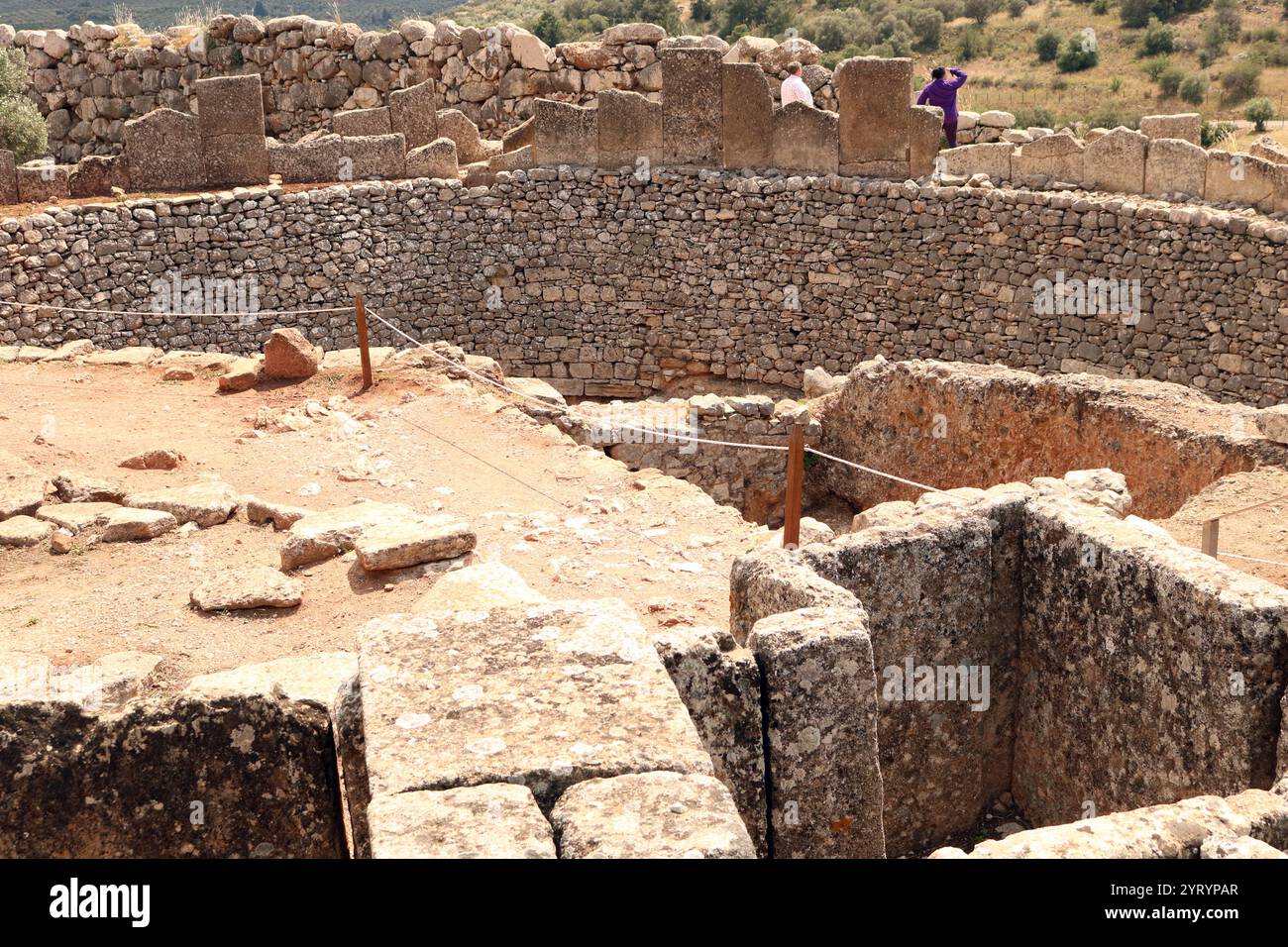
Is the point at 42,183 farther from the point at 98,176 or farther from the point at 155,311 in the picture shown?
the point at 155,311

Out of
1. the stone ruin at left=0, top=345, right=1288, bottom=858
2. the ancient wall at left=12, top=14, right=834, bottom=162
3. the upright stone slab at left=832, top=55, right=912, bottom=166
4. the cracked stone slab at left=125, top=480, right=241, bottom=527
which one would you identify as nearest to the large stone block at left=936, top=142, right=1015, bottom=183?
the upright stone slab at left=832, top=55, right=912, bottom=166

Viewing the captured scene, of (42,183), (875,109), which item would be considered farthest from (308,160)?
(875,109)

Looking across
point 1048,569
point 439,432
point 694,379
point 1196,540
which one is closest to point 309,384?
point 439,432

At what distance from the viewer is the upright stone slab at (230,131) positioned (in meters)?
18.1

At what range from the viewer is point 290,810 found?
4250 mm

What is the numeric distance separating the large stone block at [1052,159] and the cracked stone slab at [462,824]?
1408cm

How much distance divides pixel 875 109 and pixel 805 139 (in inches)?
34.7

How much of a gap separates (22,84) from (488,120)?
620 cm

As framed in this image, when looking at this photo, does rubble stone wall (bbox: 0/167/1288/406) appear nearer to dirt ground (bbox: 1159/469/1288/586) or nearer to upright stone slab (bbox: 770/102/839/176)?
upright stone slab (bbox: 770/102/839/176)

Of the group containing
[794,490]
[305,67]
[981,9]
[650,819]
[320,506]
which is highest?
[981,9]

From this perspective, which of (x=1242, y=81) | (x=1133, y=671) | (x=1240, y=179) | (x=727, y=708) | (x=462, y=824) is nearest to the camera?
(x=462, y=824)

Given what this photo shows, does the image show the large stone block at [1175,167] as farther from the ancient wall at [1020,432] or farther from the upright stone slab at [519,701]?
the upright stone slab at [519,701]

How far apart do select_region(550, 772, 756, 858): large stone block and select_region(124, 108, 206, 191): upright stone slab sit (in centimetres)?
1611

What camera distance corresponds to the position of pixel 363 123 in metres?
18.9
